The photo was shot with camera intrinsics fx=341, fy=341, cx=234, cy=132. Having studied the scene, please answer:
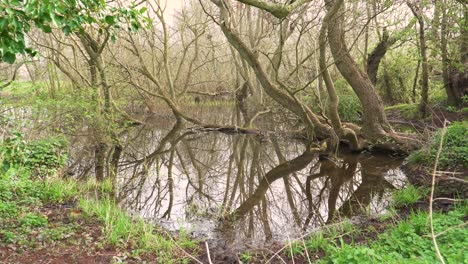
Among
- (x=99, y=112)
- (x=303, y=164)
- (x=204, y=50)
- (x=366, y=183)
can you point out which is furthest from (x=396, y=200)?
(x=204, y=50)

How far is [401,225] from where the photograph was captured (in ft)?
15.3

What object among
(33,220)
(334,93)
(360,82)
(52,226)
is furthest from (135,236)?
(360,82)

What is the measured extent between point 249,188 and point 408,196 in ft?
11.2

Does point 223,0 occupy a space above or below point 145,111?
above

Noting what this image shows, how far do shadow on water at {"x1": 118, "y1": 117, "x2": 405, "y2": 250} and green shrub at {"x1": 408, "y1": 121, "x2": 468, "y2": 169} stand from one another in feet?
2.48

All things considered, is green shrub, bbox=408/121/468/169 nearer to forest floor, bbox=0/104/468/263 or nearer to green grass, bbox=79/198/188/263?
forest floor, bbox=0/104/468/263

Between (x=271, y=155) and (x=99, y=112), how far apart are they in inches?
225

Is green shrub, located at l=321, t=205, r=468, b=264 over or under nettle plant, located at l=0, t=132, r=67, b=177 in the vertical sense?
under

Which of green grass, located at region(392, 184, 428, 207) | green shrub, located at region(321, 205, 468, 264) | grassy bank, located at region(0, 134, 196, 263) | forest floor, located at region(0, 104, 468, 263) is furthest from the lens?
green grass, located at region(392, 184, 428, 207)

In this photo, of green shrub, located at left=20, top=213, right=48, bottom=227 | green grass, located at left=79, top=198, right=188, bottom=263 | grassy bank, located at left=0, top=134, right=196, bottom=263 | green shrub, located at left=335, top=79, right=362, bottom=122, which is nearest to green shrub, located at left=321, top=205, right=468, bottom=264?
grassy bank, located at left=0, top=134, right=196, bottom=263

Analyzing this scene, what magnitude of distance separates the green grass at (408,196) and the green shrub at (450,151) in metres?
0.86

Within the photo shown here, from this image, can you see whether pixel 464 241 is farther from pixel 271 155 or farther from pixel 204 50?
pixel 204 50

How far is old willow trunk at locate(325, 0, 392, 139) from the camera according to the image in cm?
917

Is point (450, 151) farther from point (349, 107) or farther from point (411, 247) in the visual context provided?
point (349, 107)
